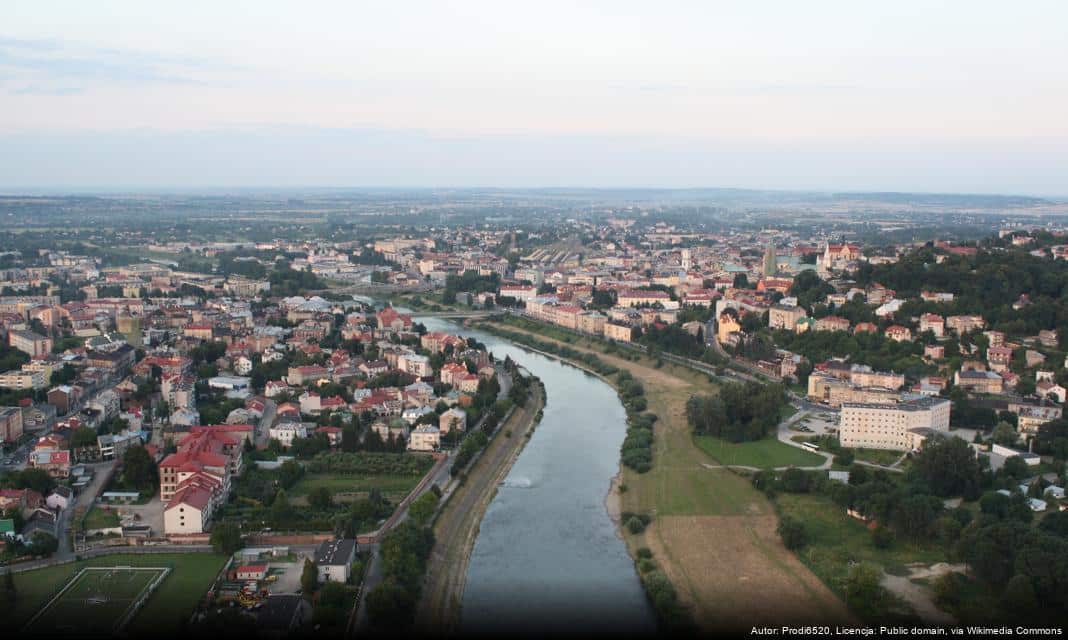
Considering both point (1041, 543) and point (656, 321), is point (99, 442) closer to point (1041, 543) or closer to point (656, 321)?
point (1041, 543)

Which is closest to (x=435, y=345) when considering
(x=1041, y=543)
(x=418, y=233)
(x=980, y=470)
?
(x=980, y=470)

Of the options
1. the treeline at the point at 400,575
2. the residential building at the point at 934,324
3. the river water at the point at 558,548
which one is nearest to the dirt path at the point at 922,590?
the river water at the point at 558,548

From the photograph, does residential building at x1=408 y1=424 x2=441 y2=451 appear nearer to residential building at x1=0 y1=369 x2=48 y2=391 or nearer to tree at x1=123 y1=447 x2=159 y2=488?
tree at x1=123 y1=447 x2=159 y2=488

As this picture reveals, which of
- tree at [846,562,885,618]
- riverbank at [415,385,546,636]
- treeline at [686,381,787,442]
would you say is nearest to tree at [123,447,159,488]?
riverbank at [415,385,546,636]

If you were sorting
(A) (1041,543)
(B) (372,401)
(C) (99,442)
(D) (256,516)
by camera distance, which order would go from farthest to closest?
(B) (372,401)
(C) (99,442)
(D) (256,516)
(A) (1041,543)

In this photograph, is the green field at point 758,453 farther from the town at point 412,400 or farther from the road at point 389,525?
the road at point 389,525
